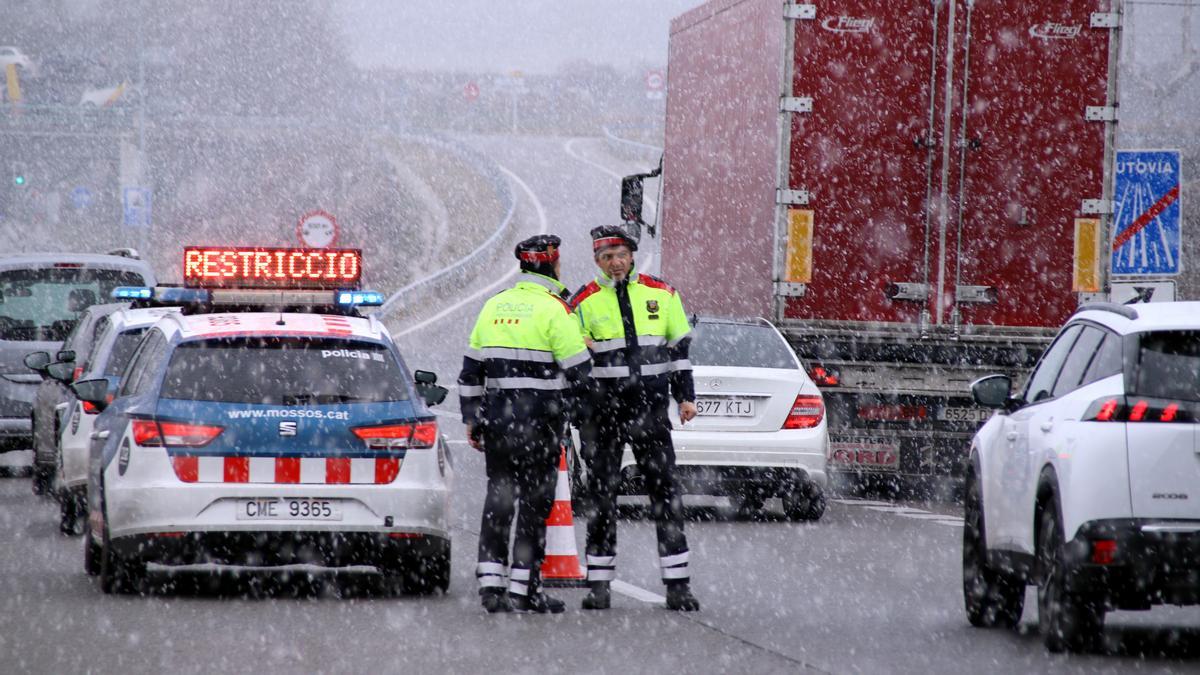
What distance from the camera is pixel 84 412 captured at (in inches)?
549

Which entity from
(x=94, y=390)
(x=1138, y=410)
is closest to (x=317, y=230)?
(x=94, y=390)

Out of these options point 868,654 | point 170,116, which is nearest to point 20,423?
point 868,654

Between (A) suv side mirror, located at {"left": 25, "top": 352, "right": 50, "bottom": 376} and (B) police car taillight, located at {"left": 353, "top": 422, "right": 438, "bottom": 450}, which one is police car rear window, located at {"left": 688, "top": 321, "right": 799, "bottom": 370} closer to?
(A) suv side mirror, located at {"left": 25, "top": 352, "right": 50, "bottom": 376}

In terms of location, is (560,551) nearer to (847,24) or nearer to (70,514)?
(70,514)

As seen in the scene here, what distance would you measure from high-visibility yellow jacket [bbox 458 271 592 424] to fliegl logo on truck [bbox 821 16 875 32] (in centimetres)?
689

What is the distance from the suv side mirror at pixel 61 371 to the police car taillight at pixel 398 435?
15.8ft

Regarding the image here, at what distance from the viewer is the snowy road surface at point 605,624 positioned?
332 inches

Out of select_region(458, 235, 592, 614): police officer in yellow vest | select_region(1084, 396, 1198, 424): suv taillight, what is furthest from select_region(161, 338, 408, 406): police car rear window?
select_region(1084, 396, 1198, 424): suv taillight

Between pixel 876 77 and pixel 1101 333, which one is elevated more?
pixel 876 77

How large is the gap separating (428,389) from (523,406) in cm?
141

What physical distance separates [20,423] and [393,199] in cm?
5770

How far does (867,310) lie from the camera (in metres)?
16.7

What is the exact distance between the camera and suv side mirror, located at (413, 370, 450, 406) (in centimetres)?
1130

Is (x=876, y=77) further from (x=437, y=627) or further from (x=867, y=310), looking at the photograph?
(x=437, y=627)
